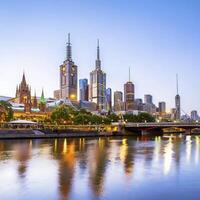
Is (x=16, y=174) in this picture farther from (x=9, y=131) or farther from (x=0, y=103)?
(x=0, y=103)

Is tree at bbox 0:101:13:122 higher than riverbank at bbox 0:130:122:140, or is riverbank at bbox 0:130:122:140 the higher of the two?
tree at bbox 0:101:13:122

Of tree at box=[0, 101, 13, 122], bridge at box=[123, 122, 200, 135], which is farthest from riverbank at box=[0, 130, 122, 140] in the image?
tree at box=[0, 101, 13, 122]

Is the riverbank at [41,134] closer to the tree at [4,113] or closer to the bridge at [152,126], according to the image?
the bridge at [152,126]

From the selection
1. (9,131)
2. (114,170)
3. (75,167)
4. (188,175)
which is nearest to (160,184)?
(188,175)

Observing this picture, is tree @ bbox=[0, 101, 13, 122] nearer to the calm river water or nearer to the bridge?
the bridge

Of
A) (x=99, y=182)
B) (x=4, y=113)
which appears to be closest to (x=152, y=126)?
(x=4, y=113)

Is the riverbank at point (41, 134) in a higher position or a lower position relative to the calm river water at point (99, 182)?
higher

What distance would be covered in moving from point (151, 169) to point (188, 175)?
4.58 meters

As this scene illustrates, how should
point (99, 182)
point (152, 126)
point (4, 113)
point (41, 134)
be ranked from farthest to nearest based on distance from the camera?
1. point (152, 126)
2. point (4, 113)
3. point (41, 134)
4. point (99, 182)

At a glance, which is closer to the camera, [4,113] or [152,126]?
[4,113]

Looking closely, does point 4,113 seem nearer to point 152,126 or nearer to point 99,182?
point 152,126

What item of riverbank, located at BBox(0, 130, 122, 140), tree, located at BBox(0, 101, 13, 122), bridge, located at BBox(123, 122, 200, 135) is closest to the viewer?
riverbank, located at BBox(0, 130, 122, 140)

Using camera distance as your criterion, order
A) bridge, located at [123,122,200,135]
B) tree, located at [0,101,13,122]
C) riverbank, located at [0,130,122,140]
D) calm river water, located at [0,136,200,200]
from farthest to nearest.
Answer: bridge, located at [123,122,200,135]
tree, located at [0,101,13,122]
riverbank, located at [0,130,122,140]
calm river water, located at [0,136,200,200]

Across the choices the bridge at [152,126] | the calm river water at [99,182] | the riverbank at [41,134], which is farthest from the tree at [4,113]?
the calm river water at [99,182]
